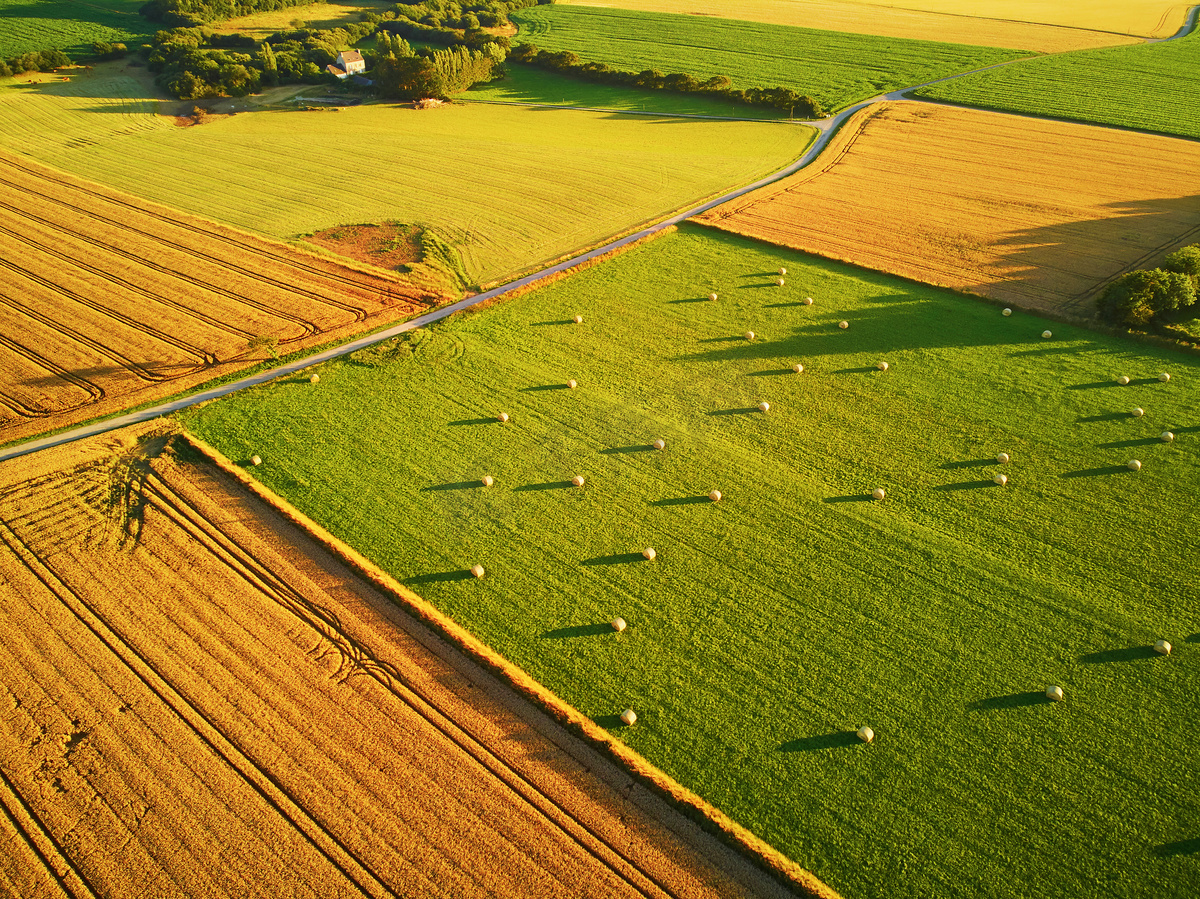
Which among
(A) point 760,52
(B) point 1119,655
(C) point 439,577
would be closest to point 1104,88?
(A) point 760,52

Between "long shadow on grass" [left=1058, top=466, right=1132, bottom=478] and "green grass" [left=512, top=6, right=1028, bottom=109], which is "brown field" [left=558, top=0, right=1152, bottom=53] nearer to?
"green grass" [left=512, top=6, right=1028, bottom=109]

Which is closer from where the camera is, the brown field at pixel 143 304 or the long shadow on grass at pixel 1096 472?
the long shadow on grass at pixel 1096 472

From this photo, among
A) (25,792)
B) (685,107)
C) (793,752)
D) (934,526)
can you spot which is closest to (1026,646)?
(934,526)

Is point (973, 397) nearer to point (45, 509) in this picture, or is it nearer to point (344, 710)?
point (344, 710)

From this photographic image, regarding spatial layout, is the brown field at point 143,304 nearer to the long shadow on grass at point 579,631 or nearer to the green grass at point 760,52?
the long shadow on grass at point 579,631

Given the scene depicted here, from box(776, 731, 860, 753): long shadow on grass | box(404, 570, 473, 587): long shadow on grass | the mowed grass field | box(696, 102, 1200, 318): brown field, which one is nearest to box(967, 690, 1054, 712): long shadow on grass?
the mowed grass field

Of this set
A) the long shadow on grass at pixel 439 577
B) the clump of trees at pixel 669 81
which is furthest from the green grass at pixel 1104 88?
Result: the long shadow on grass at pixel 439 577
